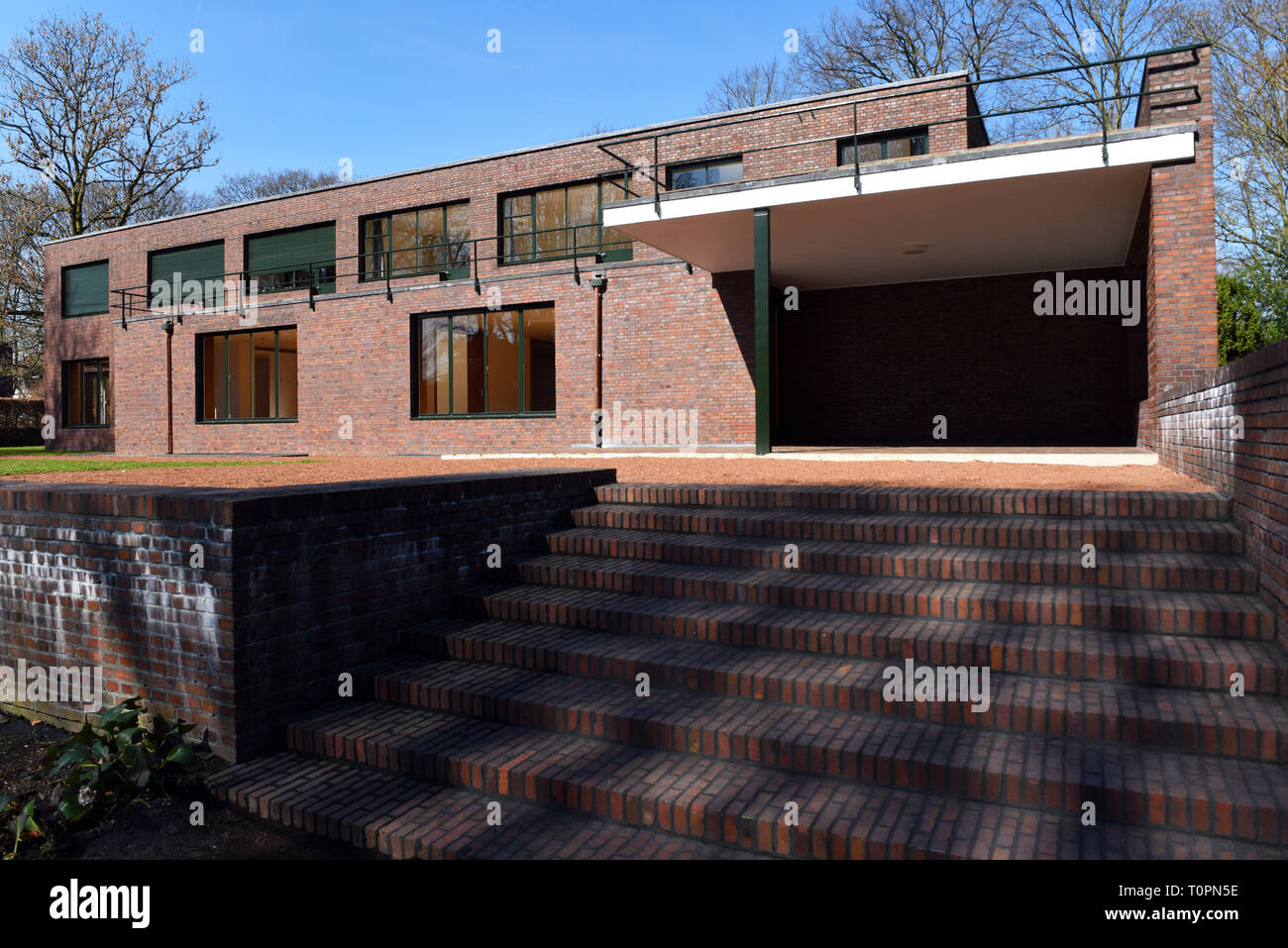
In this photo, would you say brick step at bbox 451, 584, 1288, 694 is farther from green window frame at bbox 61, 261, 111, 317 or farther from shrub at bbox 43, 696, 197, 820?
green window frame at bbox 61, 261, 111, 317

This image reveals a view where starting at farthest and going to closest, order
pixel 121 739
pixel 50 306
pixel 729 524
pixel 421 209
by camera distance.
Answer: pixel 50 306, pixel 421 209, pixel 729 524, pixel 121 739

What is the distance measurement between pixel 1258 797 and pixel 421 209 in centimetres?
2071

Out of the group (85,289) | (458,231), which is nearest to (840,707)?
(458,231)

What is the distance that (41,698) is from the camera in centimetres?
440

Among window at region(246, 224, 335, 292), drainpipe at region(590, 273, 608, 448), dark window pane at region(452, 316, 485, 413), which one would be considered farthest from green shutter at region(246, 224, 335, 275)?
drainpipe at region(590, 273, 608, 448)

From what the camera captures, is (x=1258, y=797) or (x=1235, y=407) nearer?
(x=1258, y=797)

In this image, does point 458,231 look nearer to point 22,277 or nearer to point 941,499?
point 941,499

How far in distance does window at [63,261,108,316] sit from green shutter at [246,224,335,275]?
321 inches

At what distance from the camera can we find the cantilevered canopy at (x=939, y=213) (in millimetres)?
9820

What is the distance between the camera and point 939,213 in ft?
37.8
